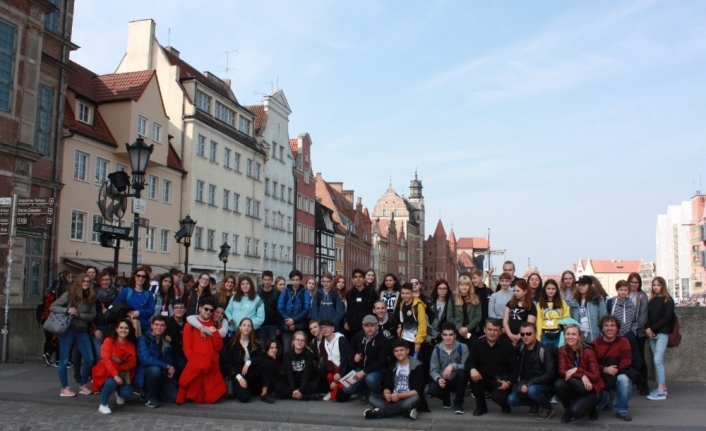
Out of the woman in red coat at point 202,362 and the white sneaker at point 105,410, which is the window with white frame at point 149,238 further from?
the white sneaker at point 105,410

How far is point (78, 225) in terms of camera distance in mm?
29172

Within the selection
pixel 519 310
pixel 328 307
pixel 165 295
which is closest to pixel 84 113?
pixel 165 295

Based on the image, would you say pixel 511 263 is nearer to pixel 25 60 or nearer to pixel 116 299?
pixel 116 299

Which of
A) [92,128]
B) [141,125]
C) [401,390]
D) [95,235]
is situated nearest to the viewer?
[401,390]

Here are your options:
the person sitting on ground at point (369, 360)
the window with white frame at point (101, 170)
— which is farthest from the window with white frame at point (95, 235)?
the person sitting on ground at point (369, 360)

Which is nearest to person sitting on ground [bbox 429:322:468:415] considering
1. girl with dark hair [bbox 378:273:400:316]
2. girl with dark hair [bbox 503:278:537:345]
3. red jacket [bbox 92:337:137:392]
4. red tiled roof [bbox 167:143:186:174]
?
girl with dark hair [bbox 503:278:537:345]

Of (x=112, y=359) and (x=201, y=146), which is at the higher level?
(x=201, y=146)

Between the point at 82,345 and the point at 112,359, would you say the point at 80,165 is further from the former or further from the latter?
the point at 112,359

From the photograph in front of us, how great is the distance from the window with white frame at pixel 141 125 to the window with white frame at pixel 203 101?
695 cm

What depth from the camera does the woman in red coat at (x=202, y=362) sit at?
10.2 metres

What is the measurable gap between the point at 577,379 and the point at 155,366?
229 inches

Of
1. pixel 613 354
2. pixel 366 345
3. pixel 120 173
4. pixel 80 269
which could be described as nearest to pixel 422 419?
pixel 366 345

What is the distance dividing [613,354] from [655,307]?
1943 millimetres

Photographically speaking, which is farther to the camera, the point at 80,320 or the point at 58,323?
the point at 80,320
